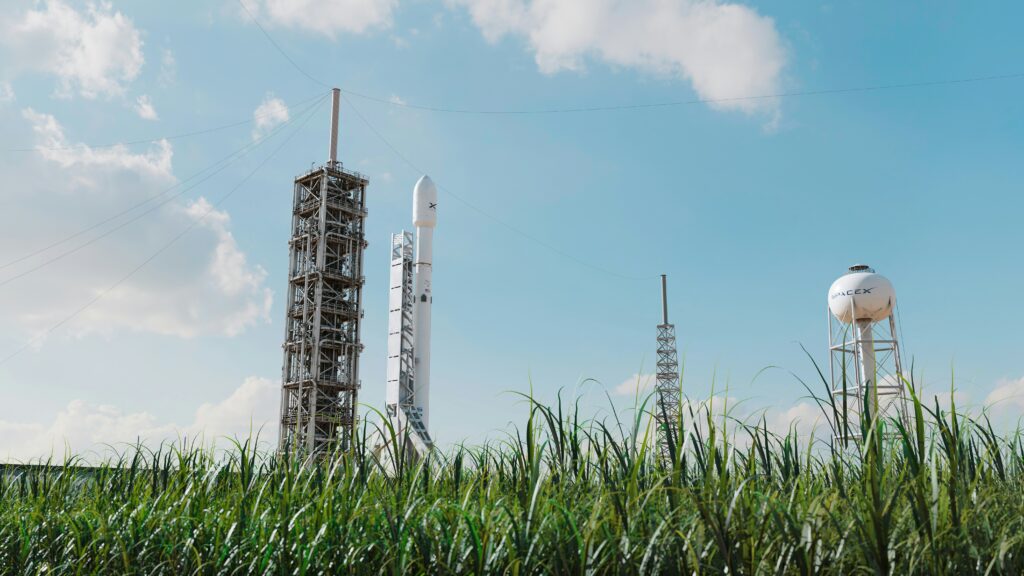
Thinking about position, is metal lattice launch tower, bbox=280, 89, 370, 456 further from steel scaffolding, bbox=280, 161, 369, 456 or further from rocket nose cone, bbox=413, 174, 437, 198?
rocket nose cone, bbox=413, 174, 437, 198

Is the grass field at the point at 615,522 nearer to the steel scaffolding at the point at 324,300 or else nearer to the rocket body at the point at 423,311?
the rocket body at the point at 423,311

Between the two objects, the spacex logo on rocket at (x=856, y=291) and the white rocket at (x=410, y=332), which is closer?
the spacex logo on rocket at (x=856, y=291)

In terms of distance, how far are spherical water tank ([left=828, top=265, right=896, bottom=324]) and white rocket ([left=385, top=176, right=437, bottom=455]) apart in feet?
48.9

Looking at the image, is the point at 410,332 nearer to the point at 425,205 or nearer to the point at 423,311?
the point at 423,311

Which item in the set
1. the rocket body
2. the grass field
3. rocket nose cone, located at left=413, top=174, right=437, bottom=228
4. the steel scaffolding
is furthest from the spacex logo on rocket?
the grass field

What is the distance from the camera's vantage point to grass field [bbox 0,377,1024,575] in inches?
160

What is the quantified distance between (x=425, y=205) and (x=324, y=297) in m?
7.13

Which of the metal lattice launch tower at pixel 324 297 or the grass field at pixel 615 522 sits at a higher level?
the metal lattice launch tower at pixel 324 297

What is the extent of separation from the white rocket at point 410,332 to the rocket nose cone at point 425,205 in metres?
0.63

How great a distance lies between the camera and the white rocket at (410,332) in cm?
3297

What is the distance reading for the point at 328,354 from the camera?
130 feet

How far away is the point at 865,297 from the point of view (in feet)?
93.1

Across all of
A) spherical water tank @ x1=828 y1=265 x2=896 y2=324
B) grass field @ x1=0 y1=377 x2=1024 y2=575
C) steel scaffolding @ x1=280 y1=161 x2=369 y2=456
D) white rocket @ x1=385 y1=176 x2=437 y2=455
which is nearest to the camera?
grass field @ x1=0 y1=377 x2=1024 y2=575

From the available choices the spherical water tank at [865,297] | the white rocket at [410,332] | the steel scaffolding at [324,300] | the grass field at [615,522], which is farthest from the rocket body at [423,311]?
the grass field at [615,522]
